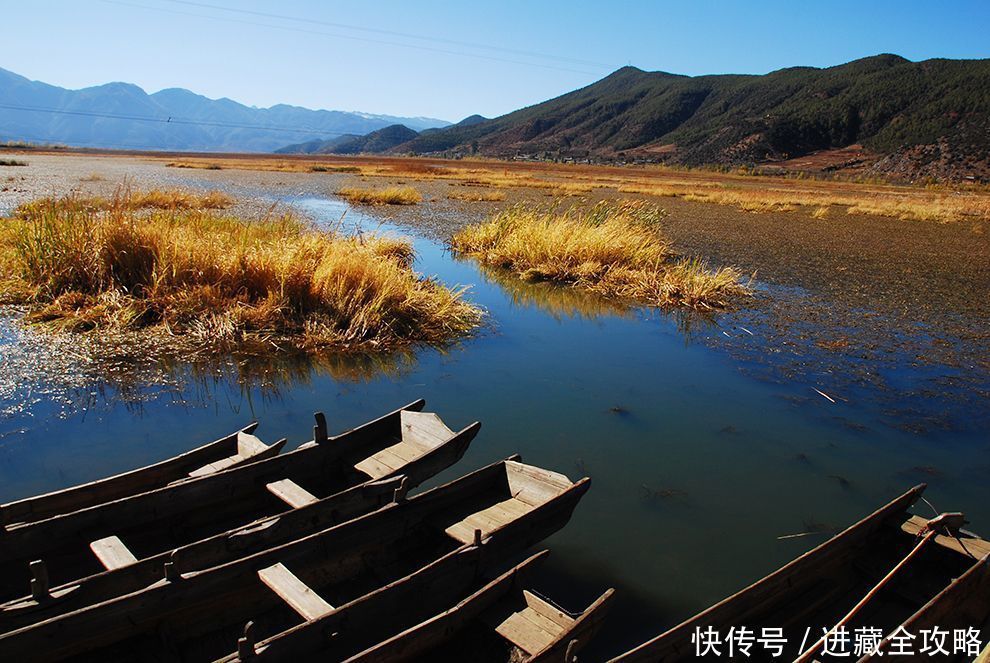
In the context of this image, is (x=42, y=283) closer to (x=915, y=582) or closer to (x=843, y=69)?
(x=915, y=582)

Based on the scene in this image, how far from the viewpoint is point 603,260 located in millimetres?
14055

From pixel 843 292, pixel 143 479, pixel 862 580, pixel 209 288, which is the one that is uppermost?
pixel 209 288

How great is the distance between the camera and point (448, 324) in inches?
386

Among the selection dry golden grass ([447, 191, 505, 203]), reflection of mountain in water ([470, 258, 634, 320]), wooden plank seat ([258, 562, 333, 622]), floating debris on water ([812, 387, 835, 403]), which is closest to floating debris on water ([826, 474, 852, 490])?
floating debris on water ([812, 387, 835, 403])

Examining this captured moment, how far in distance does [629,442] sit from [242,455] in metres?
3.39

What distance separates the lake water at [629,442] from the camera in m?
4.60

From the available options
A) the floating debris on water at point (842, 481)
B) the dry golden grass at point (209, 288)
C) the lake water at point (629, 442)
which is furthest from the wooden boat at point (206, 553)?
the dry golden grass at point (209, 288)

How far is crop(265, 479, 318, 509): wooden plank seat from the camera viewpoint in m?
4.21

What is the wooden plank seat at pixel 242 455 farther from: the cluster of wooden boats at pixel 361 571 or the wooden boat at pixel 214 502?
the wooden boat at pixel 214 502

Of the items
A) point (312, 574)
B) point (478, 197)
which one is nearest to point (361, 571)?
point (312, 574)

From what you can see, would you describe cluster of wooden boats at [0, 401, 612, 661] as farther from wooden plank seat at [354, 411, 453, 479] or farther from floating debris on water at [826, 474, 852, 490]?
floating debris on water at [826, 474, 852, 490]

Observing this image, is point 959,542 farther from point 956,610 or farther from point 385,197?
point 385,197

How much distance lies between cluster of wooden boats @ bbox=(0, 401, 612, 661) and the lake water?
1.89ft

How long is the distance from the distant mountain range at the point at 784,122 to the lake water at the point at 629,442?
6858cm
